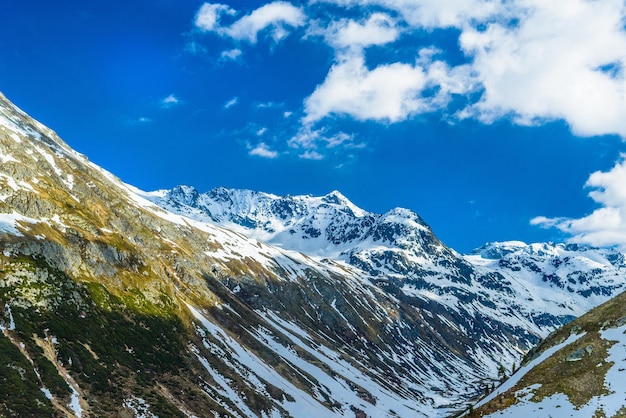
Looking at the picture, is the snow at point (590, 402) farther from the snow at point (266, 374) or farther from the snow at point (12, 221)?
the snow at point (12, 221)

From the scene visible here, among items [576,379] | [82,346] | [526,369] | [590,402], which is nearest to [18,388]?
[82,346]

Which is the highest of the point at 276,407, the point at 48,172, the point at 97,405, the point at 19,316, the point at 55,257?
the point at 48,172

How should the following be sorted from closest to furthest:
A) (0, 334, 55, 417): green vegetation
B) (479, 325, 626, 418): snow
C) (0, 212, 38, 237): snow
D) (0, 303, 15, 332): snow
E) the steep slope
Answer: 1. (479, 325, 626, 418): snow
2. the steep slope
3. (0, 334, 55, 417): green vegetation
4. (0, 303, 15, 332): snow
5. (0, 212, 38, 237): snow

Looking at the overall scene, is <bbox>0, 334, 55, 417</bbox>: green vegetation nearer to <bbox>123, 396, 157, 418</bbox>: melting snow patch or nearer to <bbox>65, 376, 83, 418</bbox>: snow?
<bbox>65, 376, 83, 418</bbox>: snow

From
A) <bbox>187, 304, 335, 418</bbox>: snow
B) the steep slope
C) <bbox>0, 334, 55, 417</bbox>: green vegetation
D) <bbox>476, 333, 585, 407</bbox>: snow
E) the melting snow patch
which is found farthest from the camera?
<bbox>187, 304, 335, 418</bbox>: snow

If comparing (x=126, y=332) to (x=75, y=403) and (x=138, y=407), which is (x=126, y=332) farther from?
(x=75, y=403)

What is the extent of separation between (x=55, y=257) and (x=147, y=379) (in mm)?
34843

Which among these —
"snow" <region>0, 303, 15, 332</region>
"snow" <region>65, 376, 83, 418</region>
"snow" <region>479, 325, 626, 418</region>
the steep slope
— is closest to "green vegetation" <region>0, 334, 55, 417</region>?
"snow" <region>0, 303, 15, 332</region>

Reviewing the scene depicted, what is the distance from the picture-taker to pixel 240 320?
16400cm

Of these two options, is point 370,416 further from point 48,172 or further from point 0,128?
point 0,128

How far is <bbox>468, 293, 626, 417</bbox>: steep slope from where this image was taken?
49.6 meters

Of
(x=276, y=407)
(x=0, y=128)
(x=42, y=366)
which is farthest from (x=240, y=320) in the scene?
(x=0, y=128)

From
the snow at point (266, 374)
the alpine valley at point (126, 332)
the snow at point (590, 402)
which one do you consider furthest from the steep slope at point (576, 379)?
the snow at point (266, 374)

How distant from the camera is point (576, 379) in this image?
54125 mm
